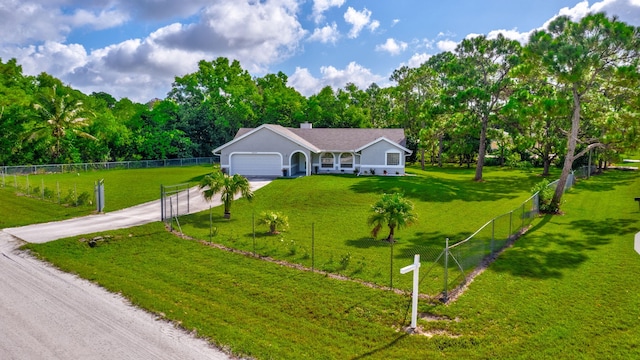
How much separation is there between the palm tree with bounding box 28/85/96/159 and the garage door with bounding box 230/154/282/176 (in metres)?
21.5

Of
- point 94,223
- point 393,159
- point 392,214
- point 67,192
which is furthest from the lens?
point 393,159

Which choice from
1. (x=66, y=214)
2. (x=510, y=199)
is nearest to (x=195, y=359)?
(x=66, y=214)

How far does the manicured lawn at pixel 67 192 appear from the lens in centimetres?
2251

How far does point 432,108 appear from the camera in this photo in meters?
38.3

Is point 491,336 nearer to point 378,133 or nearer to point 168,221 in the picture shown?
point 168,221

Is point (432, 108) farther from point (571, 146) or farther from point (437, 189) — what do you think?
point (571, 146)

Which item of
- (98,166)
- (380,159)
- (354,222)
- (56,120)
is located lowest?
(354,222)

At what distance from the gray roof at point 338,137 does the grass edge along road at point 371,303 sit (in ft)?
Answer: 77.9

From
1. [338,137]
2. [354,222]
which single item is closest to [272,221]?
[354,222]

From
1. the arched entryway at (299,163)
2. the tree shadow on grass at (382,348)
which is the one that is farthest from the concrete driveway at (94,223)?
the tree shadow on grass at (382,348)

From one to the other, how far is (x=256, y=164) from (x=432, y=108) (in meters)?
17.5

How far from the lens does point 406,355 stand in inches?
323

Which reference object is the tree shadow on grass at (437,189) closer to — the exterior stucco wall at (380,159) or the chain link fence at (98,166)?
the exterior stucco wall at (380,159)

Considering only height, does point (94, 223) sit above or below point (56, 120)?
below
